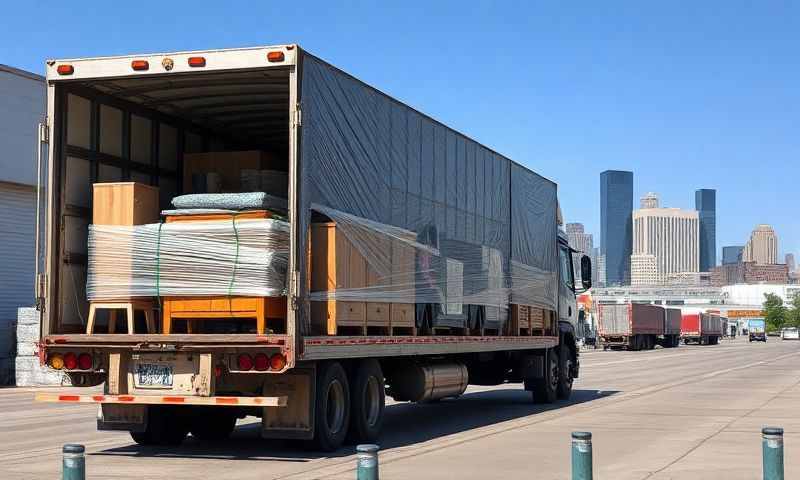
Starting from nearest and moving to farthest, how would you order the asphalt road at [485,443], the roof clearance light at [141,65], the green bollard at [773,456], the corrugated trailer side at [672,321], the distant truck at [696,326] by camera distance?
the green bollard at [773,456], the asphalt road at [485,443], the roof clearance light at [141,65], the corrugated trailer side at [672,321], the distant truck at [696,326]

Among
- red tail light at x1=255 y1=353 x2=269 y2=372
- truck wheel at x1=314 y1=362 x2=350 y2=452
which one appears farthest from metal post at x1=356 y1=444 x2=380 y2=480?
truck wheel at x1=314 y1=362 x2=350 y2=452

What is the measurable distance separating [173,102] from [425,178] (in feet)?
11.4

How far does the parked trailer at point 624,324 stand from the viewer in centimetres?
7056

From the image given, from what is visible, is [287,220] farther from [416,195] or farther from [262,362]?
[416,195]

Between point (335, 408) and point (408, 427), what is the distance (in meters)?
4.01

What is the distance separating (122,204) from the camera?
12492 millimetres

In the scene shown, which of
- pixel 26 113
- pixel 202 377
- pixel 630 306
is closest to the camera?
pixel 202 377

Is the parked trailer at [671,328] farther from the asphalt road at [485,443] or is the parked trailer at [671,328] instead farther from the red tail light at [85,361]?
the red tail light at [85,361]

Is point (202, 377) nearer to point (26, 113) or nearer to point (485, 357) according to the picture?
point (485, 357)

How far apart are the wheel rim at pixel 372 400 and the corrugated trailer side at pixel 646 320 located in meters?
58.3

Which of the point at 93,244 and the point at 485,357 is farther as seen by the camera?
the point at 485,357

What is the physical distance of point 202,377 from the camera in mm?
11648

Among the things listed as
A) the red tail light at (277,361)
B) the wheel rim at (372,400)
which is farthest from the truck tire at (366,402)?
the red tail light at (277,361)

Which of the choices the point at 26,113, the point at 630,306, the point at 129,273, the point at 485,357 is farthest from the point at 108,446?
the point at 630,306
